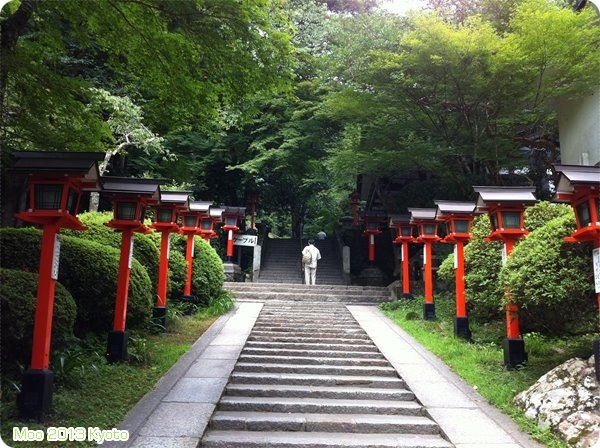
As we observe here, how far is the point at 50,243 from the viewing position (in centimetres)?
524

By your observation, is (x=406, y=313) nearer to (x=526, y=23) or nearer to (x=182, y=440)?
(x=526, y=23)

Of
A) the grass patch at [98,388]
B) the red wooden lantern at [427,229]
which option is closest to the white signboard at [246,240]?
the red wooden lantern at [427,229]

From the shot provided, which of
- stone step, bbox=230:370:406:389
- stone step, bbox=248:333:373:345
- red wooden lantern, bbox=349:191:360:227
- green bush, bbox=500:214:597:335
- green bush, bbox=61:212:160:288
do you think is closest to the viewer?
green bush, bbox=500:214:597:335

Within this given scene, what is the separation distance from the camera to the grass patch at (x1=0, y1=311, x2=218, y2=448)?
4832 millimetres

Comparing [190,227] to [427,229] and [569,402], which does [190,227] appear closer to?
[427,229]

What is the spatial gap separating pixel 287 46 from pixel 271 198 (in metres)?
24.0

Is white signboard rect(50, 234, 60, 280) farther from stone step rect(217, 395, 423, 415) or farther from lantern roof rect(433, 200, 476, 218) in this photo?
lantern roof rect(433, 200, 476, 218)

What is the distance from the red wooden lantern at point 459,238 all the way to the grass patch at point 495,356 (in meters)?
0.32

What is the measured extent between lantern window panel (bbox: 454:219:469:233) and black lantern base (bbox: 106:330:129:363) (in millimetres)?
6687

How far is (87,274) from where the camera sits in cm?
727

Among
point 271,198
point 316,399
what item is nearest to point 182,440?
point 316,399

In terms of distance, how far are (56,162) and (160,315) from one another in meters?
5.10

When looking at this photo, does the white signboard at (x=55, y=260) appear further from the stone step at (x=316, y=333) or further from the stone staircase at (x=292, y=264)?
the stone staircase at (x=292, y=264)

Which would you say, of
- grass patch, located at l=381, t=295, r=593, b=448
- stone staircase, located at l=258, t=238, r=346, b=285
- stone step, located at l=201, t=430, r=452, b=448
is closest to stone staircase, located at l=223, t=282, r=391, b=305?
grass patch, located at l=381, t=295, r=593, b=448
